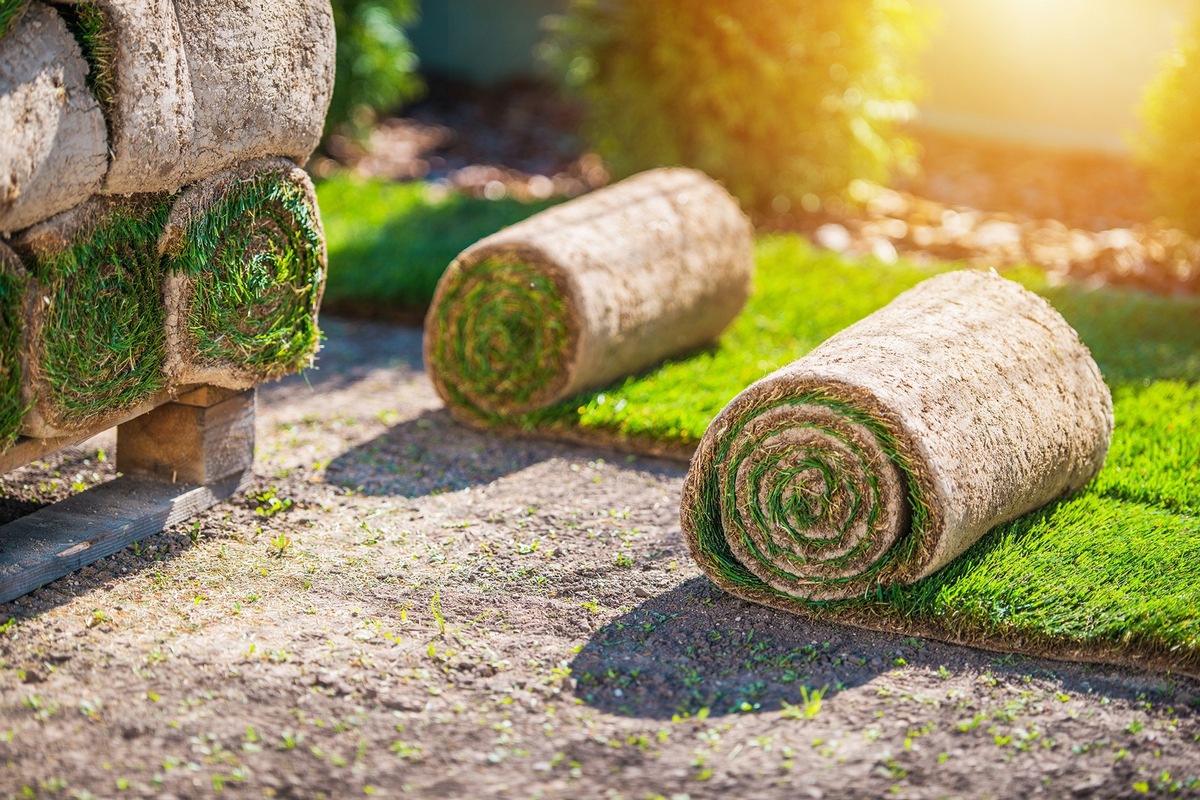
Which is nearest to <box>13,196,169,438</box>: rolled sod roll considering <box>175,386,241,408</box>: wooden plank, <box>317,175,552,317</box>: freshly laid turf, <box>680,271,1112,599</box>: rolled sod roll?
<box>175,386,241,408</box>: wooden plank

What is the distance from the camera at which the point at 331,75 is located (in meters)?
4.39

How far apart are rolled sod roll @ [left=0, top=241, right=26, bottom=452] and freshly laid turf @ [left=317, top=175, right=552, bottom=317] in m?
3.70

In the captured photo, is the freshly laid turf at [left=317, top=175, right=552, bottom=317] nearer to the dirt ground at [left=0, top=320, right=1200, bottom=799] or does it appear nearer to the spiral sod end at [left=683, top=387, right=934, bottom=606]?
the dirt ground at [left=0, top=320, right=1200, bottom=799]

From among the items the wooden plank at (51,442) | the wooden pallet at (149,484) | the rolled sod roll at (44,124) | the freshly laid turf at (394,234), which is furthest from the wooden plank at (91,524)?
the freshly laid turf at (394,234)

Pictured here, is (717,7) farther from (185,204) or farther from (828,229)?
(185,204)

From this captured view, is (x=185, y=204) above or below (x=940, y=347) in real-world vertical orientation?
above

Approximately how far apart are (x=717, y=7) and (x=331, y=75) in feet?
15.9

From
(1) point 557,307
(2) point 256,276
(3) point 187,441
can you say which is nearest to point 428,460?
(1) point 557,307

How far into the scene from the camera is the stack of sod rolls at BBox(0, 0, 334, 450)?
3.40 meters

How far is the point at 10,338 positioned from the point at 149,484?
113 cm

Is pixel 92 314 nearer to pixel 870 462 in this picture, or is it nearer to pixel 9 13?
pixel 9 13

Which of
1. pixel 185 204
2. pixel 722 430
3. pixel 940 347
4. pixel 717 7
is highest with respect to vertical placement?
pixel 717 7

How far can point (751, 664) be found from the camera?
11.8 ft

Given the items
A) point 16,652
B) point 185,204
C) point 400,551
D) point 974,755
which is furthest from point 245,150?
point 974,755
